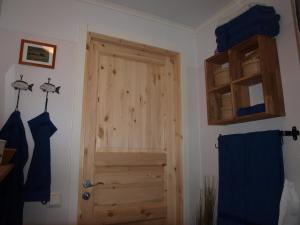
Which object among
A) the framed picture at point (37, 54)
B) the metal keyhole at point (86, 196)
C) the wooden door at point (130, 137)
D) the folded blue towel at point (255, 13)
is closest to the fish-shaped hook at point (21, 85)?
the framed picture at point (37, 54)

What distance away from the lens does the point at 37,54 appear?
1872mm

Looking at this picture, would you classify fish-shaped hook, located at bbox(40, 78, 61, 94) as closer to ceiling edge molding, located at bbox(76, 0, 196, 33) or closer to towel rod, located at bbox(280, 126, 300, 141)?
ceiling edge molding, located at bbox(76, 0, 196, 33)

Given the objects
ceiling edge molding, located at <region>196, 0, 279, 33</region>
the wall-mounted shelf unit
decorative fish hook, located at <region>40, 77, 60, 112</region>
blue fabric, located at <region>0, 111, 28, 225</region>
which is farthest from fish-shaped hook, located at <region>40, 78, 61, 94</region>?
ceiling edge molding, located at <region>196, 0, 279, 33</region>

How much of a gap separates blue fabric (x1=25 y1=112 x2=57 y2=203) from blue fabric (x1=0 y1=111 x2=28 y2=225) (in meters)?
0.07

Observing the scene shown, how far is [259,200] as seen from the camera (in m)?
1.64

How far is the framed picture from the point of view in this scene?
1830 millimetres

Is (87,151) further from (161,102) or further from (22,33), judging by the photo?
(22,33)

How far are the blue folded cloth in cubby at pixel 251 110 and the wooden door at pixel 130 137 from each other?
73 centimetres

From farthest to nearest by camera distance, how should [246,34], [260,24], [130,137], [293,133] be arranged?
[130,137] < [246,34] < [260,24] < [293,133]

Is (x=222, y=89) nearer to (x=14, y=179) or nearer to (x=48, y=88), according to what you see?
(x=48, y=88)

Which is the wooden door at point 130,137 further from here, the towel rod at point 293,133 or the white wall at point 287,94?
the towel rod at point 293,133

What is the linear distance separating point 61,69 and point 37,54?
0.68 feet

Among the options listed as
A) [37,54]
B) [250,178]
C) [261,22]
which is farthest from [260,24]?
[37,54]

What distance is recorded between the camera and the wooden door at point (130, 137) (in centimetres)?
200
